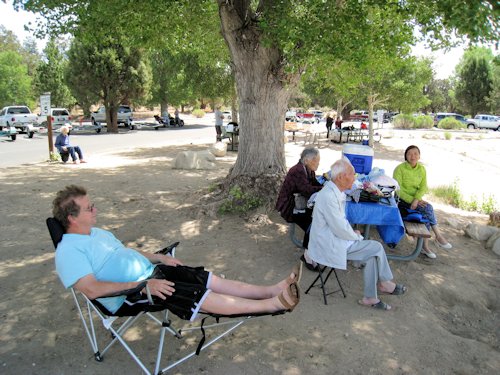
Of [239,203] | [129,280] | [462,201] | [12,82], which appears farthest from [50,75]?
[129,280]

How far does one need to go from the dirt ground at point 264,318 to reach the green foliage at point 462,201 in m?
1.11

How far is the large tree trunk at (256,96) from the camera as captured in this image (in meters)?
6.37

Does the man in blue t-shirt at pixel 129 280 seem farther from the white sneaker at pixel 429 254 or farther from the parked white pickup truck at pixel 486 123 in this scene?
the parked white pickup truck at pixel 486 123

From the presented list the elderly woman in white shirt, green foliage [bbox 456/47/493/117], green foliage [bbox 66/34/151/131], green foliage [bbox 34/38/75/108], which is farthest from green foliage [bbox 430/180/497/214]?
green foliage [bbox 456/47/493/117]

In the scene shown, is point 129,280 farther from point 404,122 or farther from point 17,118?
point 404,122

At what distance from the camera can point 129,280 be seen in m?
2.96

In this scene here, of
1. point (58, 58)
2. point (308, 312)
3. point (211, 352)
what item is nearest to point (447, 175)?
point (308, 312)

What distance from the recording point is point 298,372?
9.56 ft

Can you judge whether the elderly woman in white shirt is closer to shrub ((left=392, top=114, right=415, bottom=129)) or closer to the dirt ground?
the dirt ground

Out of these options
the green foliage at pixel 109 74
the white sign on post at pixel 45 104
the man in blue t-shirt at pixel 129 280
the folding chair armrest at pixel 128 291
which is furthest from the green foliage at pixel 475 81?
the folding chair armrest at pixel 128 291

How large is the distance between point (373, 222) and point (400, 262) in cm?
86

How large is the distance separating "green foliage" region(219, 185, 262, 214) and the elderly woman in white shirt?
255 cm

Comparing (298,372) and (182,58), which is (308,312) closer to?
(298,372)

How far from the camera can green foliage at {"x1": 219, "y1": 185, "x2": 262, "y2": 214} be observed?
6383 millimetres
